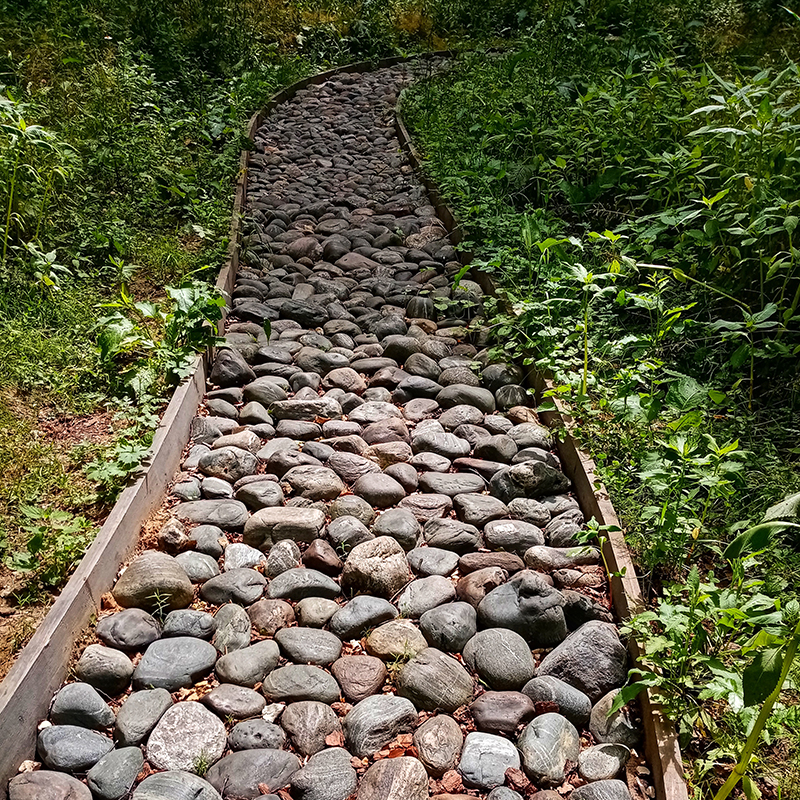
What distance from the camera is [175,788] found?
7.34 feet

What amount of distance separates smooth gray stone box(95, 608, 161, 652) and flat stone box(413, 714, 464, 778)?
98cm

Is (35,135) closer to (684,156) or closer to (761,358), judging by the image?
(684,156)

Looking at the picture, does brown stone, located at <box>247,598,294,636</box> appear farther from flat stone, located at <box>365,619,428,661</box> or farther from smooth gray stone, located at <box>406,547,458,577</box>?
smooth gray stone, located at <box>406,547,458,577</box>

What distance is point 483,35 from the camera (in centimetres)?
1168

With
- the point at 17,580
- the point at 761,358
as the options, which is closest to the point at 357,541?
the point at 17,580

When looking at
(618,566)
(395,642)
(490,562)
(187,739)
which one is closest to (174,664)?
(187,739)

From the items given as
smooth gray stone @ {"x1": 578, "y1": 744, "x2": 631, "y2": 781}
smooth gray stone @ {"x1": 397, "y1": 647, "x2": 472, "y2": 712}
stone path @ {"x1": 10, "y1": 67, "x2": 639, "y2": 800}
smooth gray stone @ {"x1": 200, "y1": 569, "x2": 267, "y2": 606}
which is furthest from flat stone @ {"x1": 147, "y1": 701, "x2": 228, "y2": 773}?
smooth gray stone @ {"x1": 578, "y1": 744, "x2": 631, "y2": 781}

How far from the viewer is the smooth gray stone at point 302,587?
2.99 m

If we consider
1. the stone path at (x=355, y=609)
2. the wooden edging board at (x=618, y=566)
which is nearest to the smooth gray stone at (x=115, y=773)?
the stone path at (x=355, y=609)

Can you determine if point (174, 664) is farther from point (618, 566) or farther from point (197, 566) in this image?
point (618, 566)

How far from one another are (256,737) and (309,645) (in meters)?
0.40

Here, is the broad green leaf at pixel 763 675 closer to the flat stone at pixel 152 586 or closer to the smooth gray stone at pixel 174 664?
the smooth gray stone at pixel 174 664

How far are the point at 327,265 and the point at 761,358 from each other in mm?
3086

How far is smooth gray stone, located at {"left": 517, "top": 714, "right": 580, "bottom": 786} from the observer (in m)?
2.34
